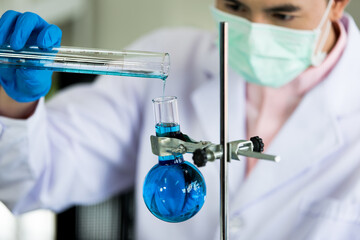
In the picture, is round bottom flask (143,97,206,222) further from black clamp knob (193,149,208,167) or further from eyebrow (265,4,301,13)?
eyebrow (265,4,301,13)

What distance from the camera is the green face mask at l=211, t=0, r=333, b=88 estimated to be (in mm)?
1327

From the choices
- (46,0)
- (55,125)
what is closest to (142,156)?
(55,125)

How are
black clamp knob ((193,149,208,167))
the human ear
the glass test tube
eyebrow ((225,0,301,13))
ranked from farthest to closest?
1. the human ear
2. eyebrow ((225,0,301,13))
3. the glass test tube
4. black clamp knob ((193,149,208,167))

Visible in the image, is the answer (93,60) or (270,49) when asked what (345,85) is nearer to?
(270,49)

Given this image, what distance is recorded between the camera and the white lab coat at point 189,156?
1336 mm

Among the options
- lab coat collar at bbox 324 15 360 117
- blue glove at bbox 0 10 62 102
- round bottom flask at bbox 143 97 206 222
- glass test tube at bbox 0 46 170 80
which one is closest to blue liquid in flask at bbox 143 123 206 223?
round bottom flask at bbox 143 97 206 222

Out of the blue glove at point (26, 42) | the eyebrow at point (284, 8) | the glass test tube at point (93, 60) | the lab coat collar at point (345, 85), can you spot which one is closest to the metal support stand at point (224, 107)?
the glass test tube at point (93, 60)

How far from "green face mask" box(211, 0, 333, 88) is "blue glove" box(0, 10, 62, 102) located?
1.70ft

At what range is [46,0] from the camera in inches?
93.3

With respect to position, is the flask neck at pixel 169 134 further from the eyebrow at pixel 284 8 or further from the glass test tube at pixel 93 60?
the eyebrow at pixel 284 8

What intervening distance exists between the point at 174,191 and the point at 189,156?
646mm

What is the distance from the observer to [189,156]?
4.76ft

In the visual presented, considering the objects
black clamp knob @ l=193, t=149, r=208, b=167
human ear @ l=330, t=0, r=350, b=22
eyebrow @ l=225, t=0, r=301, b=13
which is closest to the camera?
black clamp knob @ l=193, t=149, r=208, b=167

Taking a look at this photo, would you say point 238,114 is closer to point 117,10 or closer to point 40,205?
point 40,205
